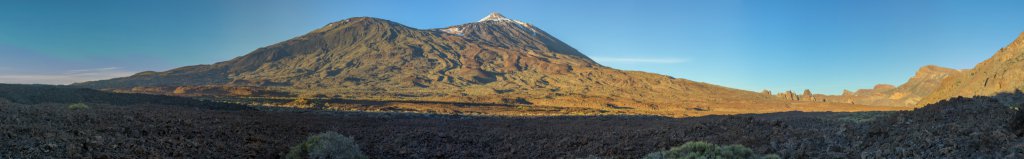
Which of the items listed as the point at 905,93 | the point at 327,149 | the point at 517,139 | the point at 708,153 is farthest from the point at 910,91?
the point at 327,149

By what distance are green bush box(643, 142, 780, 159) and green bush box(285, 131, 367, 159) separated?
704cm

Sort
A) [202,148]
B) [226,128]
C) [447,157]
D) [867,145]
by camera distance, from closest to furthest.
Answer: [867,145]
[202,148]
[447,157]
[226,128]

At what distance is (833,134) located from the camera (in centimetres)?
1203

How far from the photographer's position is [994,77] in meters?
47.0

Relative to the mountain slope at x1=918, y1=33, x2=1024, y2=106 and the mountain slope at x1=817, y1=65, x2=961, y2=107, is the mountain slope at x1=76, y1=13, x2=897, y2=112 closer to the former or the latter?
the mountain slope at x1=918, y1=33, x2=1024, y2=106

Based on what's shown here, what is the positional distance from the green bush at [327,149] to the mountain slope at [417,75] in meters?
48.8

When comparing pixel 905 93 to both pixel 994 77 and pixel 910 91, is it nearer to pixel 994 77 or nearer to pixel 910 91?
pixel 910 91

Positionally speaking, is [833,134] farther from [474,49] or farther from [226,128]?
[474,49]

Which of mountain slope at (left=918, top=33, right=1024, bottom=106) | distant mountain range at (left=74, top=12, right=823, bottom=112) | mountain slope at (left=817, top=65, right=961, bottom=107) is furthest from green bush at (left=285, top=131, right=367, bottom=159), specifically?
mountain slope at (left=817, top=65, right=961, bottom=107)

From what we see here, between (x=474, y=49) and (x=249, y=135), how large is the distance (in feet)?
432

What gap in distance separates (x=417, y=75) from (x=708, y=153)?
104 metres

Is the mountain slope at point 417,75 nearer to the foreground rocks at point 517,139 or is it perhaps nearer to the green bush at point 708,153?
the foreground rocks at point 517,139

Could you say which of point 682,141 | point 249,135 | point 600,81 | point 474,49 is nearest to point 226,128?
point 249,135

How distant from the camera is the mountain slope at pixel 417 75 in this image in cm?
7744
